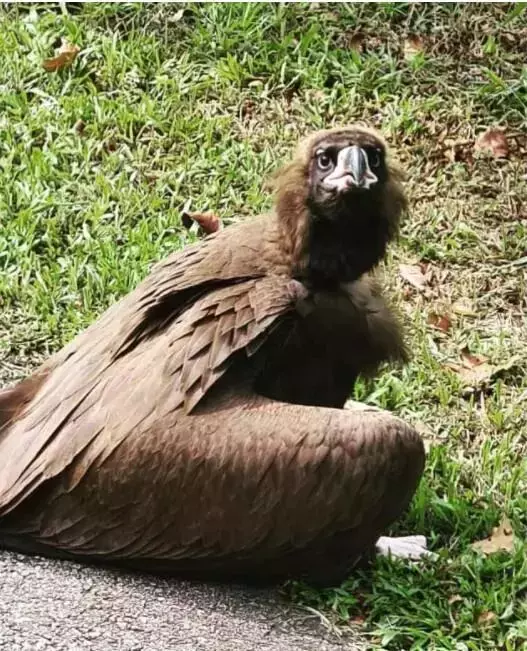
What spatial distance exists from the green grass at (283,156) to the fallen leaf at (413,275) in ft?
0.20

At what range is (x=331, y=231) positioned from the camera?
4.78 m

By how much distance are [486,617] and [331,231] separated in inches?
56.8

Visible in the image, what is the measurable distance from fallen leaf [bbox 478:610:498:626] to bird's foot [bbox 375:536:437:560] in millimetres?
328

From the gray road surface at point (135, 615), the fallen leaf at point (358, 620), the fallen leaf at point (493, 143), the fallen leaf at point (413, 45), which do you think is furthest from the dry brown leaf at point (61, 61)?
the fallen leaf at point (358, 620)

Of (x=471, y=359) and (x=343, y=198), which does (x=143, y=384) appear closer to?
(x=343, y=198)

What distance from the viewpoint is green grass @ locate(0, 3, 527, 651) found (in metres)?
5.78

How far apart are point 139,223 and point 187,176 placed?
48 cm

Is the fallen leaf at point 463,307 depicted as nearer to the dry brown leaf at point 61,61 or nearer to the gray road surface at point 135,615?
the gray road surface at point 135,615

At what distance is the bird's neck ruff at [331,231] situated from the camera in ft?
15.6

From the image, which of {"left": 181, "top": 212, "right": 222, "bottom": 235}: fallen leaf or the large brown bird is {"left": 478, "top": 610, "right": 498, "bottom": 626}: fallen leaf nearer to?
the large brown bird

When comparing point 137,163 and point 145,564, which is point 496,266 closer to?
point 137,163

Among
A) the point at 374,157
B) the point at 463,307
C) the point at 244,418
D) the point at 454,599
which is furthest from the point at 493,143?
the point at 244,418

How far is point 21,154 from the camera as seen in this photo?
24.1 ft

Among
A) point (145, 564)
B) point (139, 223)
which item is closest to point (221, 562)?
point (145, 564)
